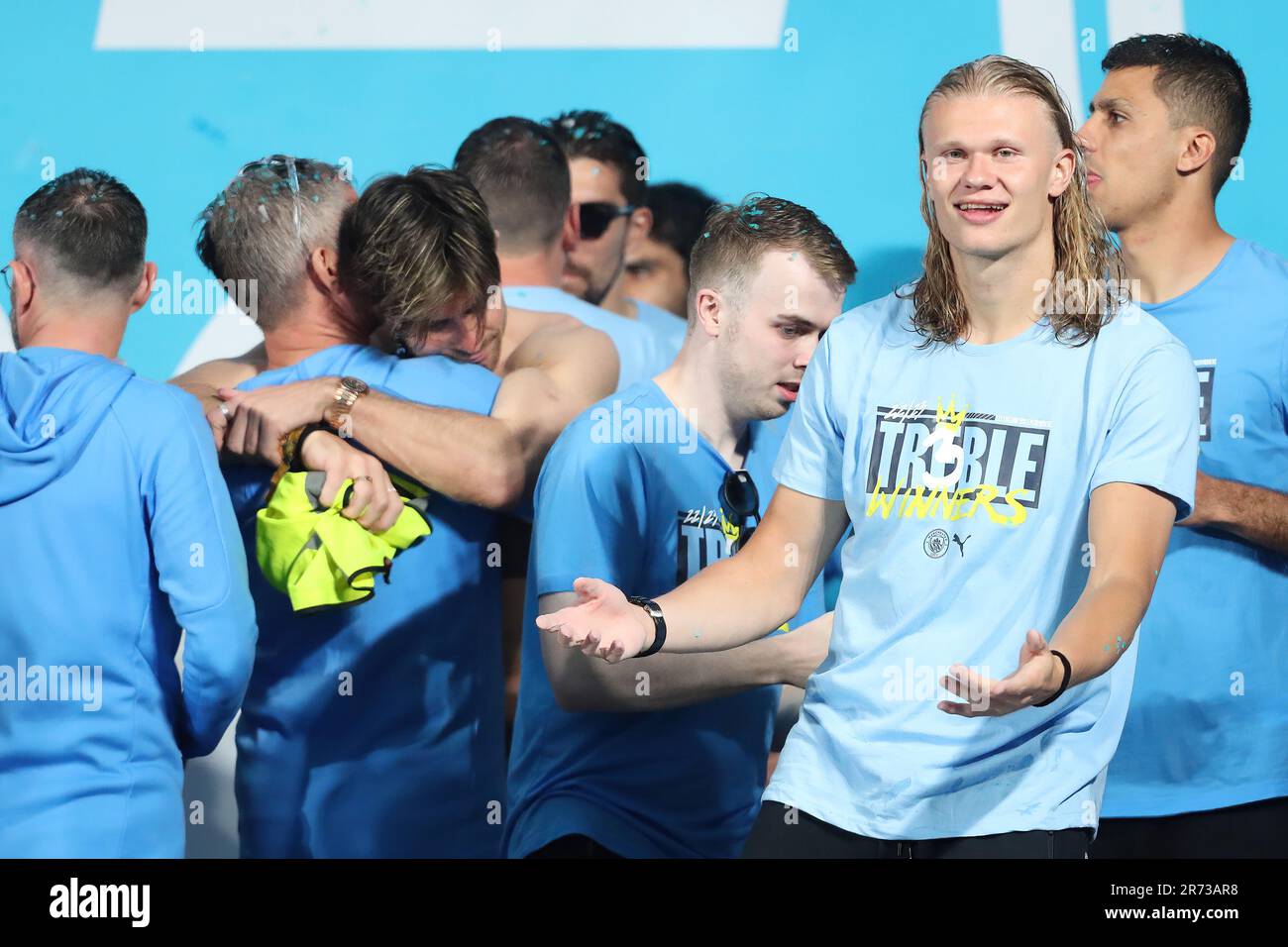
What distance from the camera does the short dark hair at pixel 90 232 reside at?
124 inches

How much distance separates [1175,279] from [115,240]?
6.93ft

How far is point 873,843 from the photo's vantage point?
249 centimetres

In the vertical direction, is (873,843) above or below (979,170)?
below

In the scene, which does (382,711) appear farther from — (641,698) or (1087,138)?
(1087,138)

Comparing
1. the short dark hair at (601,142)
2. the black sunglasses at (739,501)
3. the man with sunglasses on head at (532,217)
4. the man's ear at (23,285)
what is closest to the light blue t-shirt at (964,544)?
the black sunglasses at (739,501)

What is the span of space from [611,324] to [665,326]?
20cm

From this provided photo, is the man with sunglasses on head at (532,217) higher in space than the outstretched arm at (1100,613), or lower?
higher

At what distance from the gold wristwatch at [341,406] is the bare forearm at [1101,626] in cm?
150

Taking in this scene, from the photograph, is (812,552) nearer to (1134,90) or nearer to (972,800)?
(972,800)

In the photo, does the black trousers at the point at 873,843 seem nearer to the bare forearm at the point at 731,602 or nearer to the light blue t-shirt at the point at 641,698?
the bare forearm at the point at 731,602

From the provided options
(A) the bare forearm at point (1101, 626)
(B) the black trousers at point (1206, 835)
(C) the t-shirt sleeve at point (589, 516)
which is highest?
(C) the t-shirt sleeve at point (589, 516)

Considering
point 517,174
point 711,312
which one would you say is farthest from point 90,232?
point 711,312
